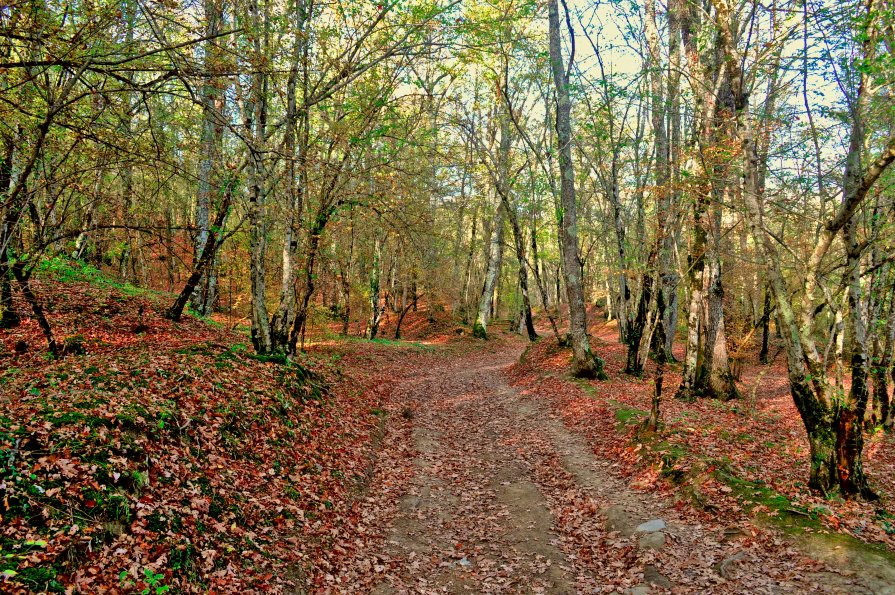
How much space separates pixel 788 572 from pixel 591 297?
2029 inches

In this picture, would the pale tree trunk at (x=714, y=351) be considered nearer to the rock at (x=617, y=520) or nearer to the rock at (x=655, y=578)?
the rock at (x=617, y=520)

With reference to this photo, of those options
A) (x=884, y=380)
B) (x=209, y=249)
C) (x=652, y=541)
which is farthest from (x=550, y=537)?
(x=209, y=249)

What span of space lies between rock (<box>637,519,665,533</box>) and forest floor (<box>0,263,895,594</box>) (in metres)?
0.03

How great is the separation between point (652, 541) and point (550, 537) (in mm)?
1421

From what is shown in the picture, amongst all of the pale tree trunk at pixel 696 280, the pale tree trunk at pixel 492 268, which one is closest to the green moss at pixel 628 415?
the pale tree trunk at pixel 696 280

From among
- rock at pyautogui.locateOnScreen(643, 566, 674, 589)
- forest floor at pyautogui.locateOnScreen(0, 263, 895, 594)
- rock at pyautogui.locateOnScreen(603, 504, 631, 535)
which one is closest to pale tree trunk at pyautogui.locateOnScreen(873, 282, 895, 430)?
forest floor at pyautogui.locateOnScreen(0, 263, 895, 594)

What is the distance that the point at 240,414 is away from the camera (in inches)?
315

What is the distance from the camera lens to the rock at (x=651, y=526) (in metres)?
6.89

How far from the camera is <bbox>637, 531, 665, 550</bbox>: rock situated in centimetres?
651

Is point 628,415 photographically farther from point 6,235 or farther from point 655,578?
point 6,235

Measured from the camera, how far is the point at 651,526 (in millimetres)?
6984

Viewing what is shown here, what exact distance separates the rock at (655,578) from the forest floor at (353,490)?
25 mm

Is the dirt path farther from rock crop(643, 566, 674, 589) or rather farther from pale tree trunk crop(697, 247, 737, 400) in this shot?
pale tree trunk crop(697, 247, 737, 400)

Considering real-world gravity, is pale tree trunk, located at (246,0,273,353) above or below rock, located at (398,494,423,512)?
above
